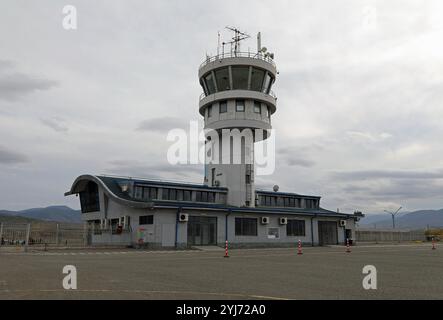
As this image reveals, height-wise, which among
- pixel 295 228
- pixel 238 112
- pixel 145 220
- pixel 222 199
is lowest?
pixel 295 228

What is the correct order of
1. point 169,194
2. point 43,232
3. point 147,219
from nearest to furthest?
point 43,232
point 147,219
point 169,194

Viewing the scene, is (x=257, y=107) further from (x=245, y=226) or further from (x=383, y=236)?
(x=383, y=236)

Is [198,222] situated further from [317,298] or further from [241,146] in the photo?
[317,298]

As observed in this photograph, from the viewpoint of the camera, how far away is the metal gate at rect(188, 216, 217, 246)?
3962cm

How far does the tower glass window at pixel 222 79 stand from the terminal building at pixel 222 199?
0.39 feet

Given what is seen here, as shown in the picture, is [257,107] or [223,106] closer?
[223,106]

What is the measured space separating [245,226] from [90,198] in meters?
19.7

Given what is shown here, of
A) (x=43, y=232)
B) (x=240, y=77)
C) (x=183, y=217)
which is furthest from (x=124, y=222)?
(x=240, y=77)

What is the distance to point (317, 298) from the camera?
965 cm

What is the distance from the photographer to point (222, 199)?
158 ft

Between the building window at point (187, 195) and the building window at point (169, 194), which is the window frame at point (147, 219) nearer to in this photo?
the building window at point (169, 194)

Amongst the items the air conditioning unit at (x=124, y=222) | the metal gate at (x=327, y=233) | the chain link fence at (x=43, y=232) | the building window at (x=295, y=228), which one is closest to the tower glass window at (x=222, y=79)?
the building window at (x=295, y=228)

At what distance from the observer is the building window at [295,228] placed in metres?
47.6

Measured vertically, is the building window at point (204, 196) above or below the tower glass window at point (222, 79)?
below
